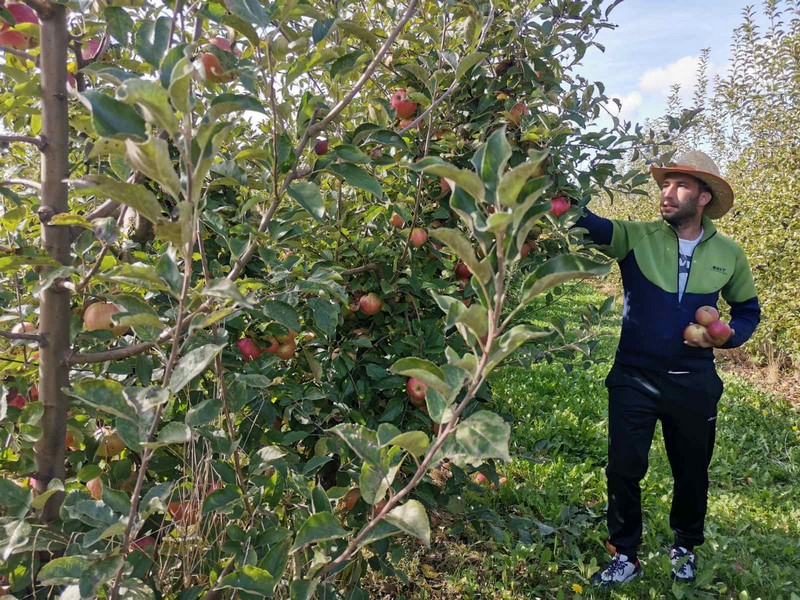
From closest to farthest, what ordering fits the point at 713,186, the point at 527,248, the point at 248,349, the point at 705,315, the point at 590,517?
1. the point at 248,349
2. the point at 527,248
3. the point at 705,315
4. the point at 713,186
5. the point at 590,517

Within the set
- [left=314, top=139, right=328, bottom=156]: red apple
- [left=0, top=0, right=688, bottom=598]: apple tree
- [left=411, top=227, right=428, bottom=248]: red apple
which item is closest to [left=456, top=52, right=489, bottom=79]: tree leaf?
[left=0, top=0, right=688, bottom=598]: apple tree

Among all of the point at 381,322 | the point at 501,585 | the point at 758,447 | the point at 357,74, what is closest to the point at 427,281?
the point at 381,322

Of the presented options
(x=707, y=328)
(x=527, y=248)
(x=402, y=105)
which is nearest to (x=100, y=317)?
(x=402, y=105)

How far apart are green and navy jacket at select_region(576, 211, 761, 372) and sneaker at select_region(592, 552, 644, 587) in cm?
87

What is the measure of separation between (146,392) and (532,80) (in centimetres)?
172

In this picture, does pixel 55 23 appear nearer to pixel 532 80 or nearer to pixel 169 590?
pixel 169 590

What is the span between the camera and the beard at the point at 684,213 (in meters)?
2.39

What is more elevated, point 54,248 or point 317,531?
point 54,248

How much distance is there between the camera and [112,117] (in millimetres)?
637

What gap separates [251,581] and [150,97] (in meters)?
0.67

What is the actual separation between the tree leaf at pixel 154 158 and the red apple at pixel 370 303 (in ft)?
3.80

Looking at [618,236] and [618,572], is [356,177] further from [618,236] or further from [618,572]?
[618,572]

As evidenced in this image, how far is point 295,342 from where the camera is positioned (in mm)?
1792

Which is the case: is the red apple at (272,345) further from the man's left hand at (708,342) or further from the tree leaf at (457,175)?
the man's left hand at (708,342)
